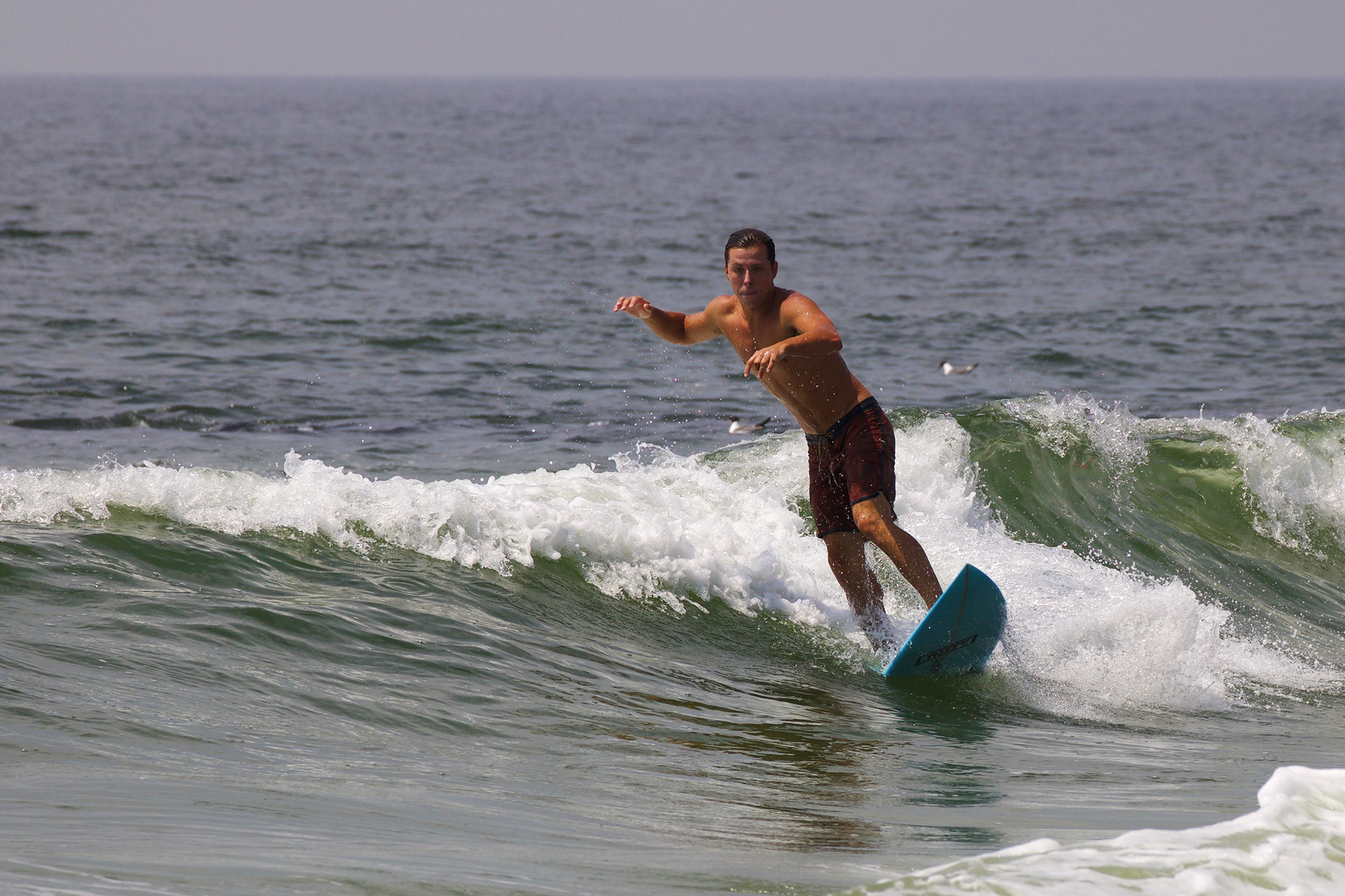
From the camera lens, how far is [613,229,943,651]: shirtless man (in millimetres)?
5996

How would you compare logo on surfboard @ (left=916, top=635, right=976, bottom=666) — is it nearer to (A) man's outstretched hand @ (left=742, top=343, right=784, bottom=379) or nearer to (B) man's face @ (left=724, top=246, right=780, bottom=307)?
(A) man's outstretched hand @ (left=742, top=343, right=784, bottom=379)

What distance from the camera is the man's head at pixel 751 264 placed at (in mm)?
5953

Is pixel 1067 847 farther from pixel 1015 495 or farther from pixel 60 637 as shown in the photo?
pixel 1015 495

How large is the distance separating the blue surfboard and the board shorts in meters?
0.60

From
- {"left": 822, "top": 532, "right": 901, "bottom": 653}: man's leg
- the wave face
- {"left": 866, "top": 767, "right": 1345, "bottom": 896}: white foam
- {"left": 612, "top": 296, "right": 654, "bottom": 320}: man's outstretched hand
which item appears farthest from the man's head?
{"left": 866, "top": 767, "right": 1345, "bottom": 896}: white foam

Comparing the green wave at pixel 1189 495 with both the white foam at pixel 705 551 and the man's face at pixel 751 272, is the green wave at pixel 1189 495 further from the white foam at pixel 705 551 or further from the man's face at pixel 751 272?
the man's face at pixel 751 272

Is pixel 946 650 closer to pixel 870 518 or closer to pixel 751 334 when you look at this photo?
pixel 870 518

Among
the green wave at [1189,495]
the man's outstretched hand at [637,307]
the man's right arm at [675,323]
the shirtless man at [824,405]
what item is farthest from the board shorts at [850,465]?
the green wave at [1189,495]

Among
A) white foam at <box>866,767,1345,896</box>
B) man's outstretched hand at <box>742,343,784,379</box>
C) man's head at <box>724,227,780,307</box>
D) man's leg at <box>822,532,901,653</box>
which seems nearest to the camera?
white foam at <box>866,767,1345,896</box>

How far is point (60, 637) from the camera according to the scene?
514 centimetres

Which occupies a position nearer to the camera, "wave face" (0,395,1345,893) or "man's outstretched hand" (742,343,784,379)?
"wave face" (0,395,1345,893)

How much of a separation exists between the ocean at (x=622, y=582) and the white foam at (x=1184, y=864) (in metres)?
0.01

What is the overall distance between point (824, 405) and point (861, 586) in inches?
37.4

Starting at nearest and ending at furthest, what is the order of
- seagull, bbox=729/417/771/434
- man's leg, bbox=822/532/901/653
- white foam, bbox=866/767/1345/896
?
1. white foam, bbox=866/767/1345/896
2. man's leg, bbox=822/532/901/653
3. seagull, bbox=729/417/771/434
